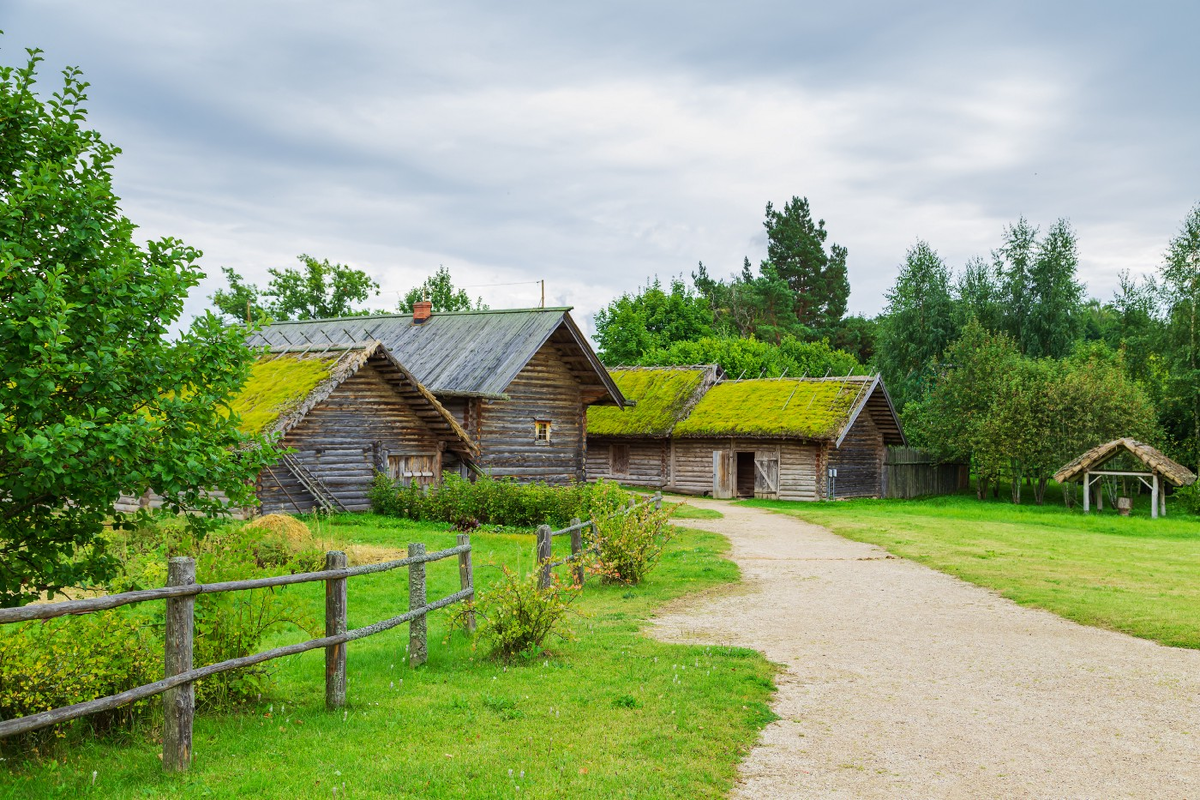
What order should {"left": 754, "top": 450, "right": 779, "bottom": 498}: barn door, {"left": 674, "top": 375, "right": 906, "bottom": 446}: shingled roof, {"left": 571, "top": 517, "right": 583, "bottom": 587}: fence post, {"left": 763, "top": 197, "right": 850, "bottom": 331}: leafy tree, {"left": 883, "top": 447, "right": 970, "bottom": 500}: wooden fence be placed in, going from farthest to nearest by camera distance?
{"left": 763, "top": 197, "right": 850, "bottom": 331}: leafy tree → {"left": 883, "top": 447, "right": 970, "bottom": 500}: wooden fence → {"left": 754, "top": 450, "right": 779, "bottom": 498}: barn door → {"left": 674, "top": 375, "right": 906, "bottom": 446}: shingled roof → {"left": 571, "top": 517, "right": 583, "bottom": 587}: fence post

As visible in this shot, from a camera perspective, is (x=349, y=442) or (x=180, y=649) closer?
(x=180, y=649)

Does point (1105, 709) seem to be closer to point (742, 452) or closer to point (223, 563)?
point (223, 563)

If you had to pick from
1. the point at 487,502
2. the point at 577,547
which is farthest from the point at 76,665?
the point at 487,502

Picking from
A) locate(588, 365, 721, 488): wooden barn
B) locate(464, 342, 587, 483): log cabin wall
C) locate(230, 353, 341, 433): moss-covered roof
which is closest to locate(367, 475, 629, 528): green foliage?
locate(230, 353, 341, 433): moss-covered roof

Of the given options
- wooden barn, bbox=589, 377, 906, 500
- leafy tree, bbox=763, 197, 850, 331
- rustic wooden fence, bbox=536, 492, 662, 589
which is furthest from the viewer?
leafy tree, bbox=763, 197, 850, 331

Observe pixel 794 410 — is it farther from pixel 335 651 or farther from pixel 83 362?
pixel 83 362

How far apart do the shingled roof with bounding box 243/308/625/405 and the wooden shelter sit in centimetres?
1593

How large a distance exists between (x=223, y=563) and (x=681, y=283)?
2634 inches

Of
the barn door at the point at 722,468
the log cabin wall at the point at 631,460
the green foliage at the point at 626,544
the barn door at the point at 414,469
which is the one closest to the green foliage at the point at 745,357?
the log cabin wall at the point at 631,460

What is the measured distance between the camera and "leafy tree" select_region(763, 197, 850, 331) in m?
83.9

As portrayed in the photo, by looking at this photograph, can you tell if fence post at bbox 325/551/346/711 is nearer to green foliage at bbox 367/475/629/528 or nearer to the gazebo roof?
green foliage at bbox 367/475/629/528

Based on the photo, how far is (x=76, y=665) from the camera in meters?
6.53

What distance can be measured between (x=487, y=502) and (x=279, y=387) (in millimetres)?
6302

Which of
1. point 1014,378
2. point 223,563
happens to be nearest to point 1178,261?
point 1014,378
